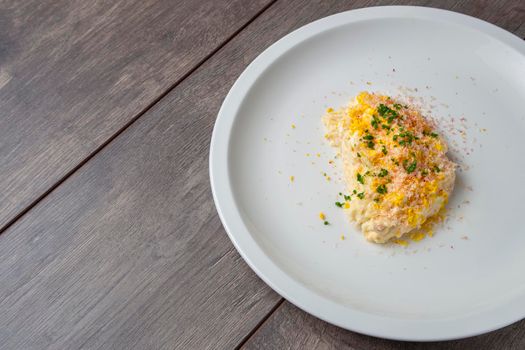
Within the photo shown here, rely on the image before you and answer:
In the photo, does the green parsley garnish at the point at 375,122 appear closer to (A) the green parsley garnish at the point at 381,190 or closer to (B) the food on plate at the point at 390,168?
(B) the food on plate at the point at 390,168

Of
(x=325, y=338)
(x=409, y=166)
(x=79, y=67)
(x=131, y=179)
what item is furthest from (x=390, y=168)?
(x=79, y=67)

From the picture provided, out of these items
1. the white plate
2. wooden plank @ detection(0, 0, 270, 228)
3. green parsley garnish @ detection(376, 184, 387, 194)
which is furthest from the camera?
wooden plank @ detection(0, 0, 270, 228)

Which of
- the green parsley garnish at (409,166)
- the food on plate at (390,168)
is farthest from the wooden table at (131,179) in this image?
the green parsley garnish at (409,166)

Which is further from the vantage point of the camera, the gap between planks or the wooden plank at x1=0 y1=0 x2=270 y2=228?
the wooden plank at x1=0 y1=0 x2=270 y2=228

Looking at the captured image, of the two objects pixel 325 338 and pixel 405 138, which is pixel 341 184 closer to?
pixel 405 138

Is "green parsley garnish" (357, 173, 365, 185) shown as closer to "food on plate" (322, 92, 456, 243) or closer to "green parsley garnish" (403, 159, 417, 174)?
"food on plate" (322, 92, 456, 243)

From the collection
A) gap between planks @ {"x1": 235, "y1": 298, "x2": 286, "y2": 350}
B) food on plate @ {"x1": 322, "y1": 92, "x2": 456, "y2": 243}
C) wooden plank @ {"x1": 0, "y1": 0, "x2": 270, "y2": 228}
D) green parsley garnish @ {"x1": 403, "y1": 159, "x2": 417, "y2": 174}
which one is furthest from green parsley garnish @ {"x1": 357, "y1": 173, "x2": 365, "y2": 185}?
wooden plank @ {"x1": 0, "y1": 0, "x2": 270, "y2": 228}

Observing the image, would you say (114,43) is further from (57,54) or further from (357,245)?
(357,245)

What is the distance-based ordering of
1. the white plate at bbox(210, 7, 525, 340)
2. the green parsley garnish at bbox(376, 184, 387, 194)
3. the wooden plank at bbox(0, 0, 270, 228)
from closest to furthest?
the white plate at bbox(210, 7, 525, 340)
the green parsley garnish at bbox(376, 184, 387, 194)
the wooden plank at bbox(0, 0, 270, 228)

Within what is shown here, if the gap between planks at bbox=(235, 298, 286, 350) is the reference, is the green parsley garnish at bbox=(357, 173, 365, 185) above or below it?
above
